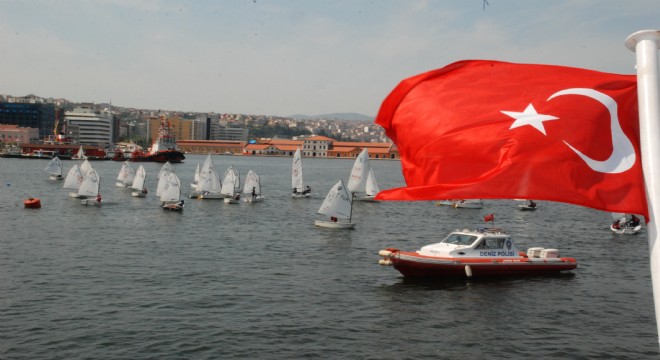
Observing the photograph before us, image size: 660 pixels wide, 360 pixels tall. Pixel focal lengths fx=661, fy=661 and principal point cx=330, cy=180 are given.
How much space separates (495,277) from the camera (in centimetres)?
3994

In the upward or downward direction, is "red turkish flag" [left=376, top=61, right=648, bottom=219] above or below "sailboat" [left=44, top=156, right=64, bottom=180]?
below

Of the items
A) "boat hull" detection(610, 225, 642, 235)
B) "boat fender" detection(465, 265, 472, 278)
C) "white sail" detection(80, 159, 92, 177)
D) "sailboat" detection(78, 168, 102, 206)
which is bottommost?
"boat fender" detection(465, 265, 472, 278)

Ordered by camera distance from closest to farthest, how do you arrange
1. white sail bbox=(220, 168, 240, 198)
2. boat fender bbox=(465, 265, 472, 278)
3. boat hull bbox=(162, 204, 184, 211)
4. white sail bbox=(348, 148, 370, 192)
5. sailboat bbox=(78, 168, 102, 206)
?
1. boat fender bbox=(465, 265, 472, 278)
2. boat hull bbox=(162, 204, 184, 211)
3. sailboat bbox=(78, 168, 102, 206)
4. white sail bbox=(220, 168, 240, 198)
5. white sail bbox=(348, 148, 370, 192)

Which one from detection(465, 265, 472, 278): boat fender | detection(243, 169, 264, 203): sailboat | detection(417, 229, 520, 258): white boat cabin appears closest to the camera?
detection(465, 265, 472, 278): boat fender

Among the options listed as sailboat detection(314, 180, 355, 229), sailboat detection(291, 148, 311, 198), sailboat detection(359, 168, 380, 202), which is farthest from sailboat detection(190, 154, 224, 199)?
sailboat detection(314, 180, 355, 229)

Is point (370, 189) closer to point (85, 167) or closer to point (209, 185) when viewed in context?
point (209, 185)

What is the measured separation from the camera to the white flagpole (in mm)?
6914

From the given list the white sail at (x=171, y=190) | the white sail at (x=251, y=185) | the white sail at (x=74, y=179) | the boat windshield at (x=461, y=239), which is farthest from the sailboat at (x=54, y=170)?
the boat windshield at (x=461, y=239)

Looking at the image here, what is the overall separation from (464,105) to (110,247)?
4502 cm

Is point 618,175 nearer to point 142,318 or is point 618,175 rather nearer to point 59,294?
point 142,318

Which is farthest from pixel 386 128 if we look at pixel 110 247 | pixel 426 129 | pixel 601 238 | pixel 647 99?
pixel 601 238

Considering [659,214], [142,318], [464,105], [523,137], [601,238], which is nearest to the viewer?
[659,214]

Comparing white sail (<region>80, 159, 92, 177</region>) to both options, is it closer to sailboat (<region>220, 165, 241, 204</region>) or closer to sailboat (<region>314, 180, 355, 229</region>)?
sailboat (<region>220, 165, 241, 204</region>)

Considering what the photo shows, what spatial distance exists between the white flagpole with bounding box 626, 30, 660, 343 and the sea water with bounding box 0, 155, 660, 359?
65.3ft
